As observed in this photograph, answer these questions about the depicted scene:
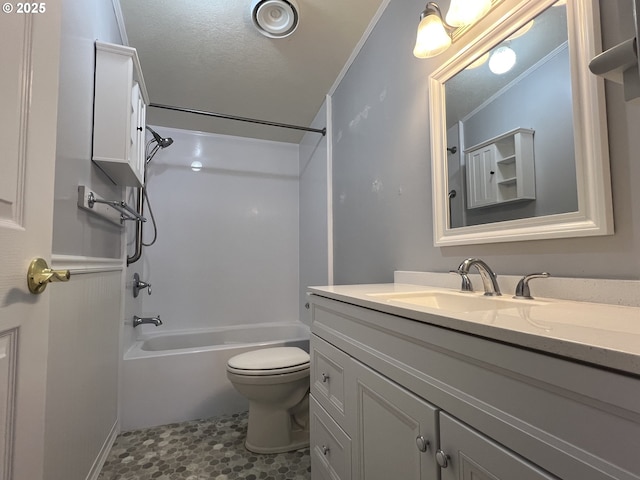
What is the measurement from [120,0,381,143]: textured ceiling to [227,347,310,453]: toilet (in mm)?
1841

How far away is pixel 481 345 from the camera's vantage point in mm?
487

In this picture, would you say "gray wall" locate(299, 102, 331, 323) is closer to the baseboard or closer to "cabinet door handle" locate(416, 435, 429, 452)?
the baseboard

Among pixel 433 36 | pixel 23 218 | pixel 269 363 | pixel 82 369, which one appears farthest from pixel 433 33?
pixel 82 369

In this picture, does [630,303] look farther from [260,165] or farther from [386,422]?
[260,165]

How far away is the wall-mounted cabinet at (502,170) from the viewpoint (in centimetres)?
91

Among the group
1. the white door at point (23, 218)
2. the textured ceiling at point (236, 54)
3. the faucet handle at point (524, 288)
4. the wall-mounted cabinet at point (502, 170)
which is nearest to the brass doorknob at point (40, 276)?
the white door at point (23, 218)

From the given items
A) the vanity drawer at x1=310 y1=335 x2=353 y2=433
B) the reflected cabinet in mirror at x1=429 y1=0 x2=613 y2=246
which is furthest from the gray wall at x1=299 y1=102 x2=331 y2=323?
the reflected cabinet in mirror at x1=429 y1=0 x2=613 y2=246

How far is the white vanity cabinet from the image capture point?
35 centimetres

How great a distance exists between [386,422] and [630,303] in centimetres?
60

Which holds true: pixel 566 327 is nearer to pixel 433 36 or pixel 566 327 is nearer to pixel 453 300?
pixel 453 300

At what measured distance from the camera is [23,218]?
0.55 m

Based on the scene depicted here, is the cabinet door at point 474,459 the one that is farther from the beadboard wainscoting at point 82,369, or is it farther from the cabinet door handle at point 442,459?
the beadboard wainscoting at point 82,369

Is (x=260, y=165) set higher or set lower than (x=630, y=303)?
higher

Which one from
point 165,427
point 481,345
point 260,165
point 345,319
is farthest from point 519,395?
point 260,165
